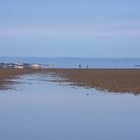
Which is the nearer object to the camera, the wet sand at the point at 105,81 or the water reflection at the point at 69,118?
the water reflection at the point at 69,118

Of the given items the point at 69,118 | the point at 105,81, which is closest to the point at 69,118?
the point at 69,118

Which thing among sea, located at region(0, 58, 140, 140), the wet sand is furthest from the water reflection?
the wet sand

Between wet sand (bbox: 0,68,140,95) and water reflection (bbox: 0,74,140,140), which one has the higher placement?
wet sand (bbox: 0,68,140,95)

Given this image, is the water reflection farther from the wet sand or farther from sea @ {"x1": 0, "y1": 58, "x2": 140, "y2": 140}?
the wet sand

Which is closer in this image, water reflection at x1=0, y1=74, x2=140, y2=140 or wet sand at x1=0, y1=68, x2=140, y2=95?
water reflection at x1=0, y1=74, x2=140, y2=140

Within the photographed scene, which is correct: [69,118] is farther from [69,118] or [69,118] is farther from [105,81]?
[105,81]

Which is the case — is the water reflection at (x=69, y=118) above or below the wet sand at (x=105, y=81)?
below

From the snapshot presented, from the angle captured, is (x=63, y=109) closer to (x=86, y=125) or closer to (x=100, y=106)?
(x=100, y=106)

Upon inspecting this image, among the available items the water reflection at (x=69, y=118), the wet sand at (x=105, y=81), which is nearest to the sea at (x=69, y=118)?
the water reflection at (x=69, y=118)

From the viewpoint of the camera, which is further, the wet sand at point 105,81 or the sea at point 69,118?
the wet sand at point 105,81


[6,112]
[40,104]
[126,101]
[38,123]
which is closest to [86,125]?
[38,123]

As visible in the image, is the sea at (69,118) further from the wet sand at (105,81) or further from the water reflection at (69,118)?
the wet sand at (105,81)

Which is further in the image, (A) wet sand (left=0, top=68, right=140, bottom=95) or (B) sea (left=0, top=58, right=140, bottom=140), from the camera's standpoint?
(A) wet sand (left=0, top=68, right=140, bottom=95)

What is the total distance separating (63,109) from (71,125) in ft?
16.8
